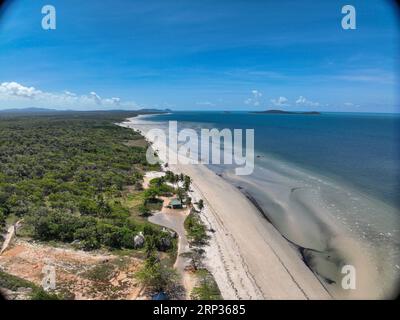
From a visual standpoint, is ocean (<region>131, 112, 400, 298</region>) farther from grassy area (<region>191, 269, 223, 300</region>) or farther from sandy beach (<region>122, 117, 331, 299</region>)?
grassy area (<region>191, 269, 223, 300</region>)

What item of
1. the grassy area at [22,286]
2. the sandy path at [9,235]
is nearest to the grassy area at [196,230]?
the grassy area at [22,286]

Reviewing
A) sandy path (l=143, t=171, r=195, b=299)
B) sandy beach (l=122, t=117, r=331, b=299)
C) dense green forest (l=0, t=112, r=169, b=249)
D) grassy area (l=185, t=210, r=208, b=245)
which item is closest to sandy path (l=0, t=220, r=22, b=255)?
dense green forest (l=0, t=112, r=169, b=249)

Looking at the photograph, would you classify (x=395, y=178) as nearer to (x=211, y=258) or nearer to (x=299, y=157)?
(x=299, y=157)

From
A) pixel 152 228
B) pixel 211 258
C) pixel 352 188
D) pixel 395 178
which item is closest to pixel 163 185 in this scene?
pixel 152 228

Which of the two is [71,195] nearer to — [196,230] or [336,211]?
[196,230]

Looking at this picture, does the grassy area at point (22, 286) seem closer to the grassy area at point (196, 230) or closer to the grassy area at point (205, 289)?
the grassy area at point (205, 289)

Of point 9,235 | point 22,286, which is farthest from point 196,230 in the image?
point 9,235
